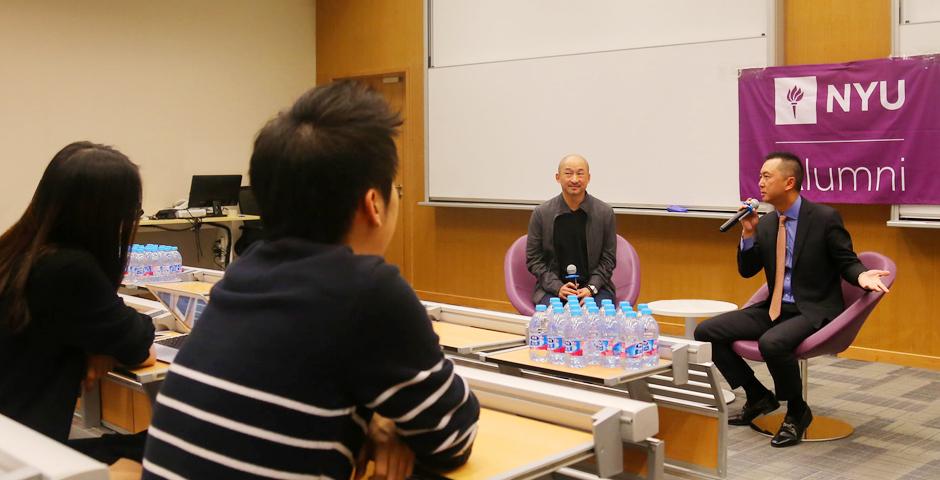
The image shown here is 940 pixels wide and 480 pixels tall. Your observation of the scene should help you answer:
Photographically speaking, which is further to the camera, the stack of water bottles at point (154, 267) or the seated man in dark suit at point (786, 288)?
the stack of water bottles at point (154, 267)

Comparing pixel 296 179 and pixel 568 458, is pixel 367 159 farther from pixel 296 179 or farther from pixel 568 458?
pixel 568 458

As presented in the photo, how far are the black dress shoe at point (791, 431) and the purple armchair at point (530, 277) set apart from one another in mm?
1110

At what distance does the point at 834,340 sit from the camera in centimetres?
418

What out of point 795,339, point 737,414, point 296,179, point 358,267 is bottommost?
point 737,414

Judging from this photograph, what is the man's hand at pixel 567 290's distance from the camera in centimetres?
488

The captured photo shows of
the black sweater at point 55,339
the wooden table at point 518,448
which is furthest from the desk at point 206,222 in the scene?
the wooden table at point 518,448

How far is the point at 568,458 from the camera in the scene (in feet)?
5.73

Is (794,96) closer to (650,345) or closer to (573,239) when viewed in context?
(573,239)

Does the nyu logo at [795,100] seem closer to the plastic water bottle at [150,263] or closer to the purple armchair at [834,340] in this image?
the purple armchair at [834,340]

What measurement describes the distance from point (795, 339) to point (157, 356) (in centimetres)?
284

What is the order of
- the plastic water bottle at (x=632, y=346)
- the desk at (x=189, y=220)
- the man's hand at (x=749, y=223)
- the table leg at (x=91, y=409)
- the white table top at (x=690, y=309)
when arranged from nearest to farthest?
the plastic water bottle at (x=632, y=346) < the table leg at (x=91, y=409) < the man's hand at (x=749, y=223) < the white table top at (x=690, y=309) < the desk at (x=189, y=220)

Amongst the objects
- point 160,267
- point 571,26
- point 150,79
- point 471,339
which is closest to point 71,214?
point 471,339

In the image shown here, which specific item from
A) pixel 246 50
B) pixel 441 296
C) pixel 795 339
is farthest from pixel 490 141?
pixel 795 339

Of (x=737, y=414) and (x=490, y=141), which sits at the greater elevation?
(x=490, y=141)
